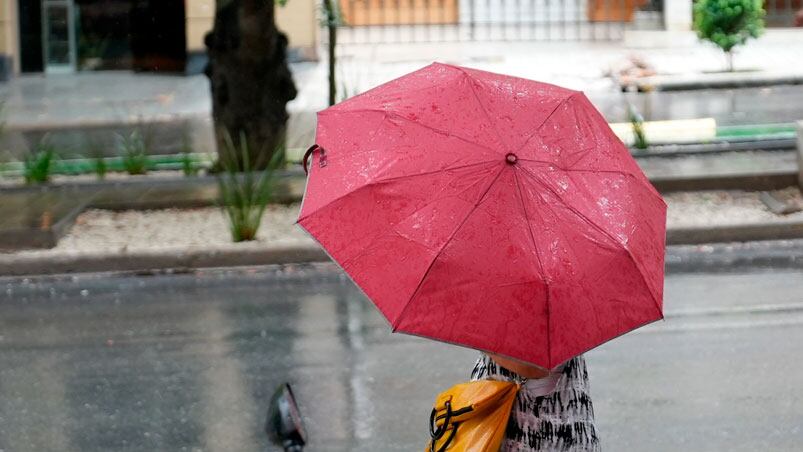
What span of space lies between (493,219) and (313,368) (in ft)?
14.4

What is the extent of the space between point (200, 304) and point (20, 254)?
1880 millimetres

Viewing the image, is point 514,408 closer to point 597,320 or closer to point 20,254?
point 597,320

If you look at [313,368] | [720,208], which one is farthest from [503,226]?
[720,208]

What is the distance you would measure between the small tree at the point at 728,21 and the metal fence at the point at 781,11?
3.20 meters

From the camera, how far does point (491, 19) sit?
24281mm

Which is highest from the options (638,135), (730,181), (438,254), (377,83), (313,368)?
(377,83)

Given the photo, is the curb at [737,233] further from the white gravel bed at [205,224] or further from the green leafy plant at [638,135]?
the green leafy plant at [638,135]

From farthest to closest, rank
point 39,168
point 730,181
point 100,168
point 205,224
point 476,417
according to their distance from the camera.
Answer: point 100,168 → point 39,168 → point 730,181 → point 205,224 → point 476,417

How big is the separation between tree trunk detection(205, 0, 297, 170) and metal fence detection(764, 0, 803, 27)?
39.6 feet

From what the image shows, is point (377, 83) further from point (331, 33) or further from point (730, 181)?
point (730, 181)

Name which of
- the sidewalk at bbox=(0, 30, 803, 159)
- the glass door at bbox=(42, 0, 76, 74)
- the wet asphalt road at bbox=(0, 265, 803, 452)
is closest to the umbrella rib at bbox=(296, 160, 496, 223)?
the wet asphalt road at bbox=(0, 265, 803, 452)

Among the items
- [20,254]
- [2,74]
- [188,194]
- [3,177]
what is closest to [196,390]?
[20,254]

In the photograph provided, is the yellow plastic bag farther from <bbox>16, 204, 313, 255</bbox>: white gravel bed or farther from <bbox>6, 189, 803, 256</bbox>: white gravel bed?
<bbox>16, 204, 313, 255</bbox>: white gravel bed

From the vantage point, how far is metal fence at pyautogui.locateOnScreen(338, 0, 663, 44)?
2336cm
